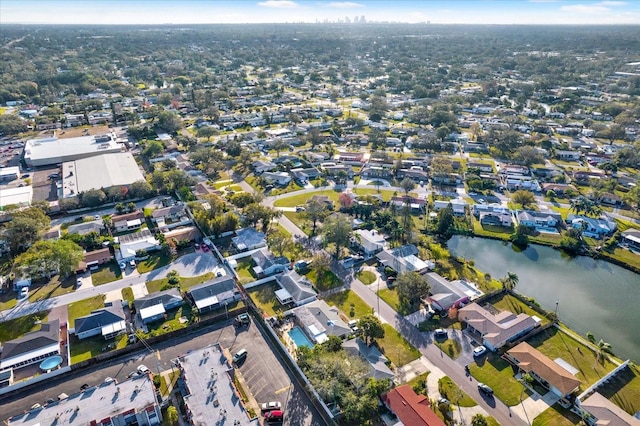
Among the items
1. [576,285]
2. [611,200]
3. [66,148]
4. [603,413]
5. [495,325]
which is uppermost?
[66,148]

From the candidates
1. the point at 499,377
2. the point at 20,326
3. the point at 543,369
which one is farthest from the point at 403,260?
the point at 20,326

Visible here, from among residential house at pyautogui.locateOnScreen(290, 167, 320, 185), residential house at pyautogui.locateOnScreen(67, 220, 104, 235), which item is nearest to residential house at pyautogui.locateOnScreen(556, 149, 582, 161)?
residential house at pyautogui.locateOnScreen(290, 167, 320, 185)

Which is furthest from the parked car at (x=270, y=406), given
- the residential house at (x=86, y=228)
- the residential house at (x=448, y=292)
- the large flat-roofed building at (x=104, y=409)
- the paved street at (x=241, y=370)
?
the residential house at (x=86, y=228)

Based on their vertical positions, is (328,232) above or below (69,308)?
above

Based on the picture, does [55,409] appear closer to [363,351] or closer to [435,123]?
[363,351]

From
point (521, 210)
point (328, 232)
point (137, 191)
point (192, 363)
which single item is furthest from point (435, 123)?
point (192, 363)

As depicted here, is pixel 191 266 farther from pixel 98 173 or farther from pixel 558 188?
pixel 558 188
